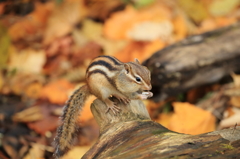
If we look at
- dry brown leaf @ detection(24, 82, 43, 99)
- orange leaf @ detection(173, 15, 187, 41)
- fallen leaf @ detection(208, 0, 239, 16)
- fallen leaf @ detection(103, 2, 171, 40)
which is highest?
fallen leaf @ detection(103, 2, 171, 40)

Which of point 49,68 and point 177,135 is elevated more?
point 49,68

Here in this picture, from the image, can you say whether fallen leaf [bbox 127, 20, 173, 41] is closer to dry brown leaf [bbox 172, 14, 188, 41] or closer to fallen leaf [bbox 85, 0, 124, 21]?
dry brown leaf [bbox 172, 14, 188, 41]

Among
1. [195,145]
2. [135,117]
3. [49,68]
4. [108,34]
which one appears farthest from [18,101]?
[195,145]

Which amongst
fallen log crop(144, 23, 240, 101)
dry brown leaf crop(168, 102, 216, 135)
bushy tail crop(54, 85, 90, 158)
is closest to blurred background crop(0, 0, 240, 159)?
dry brown leaf crop(168, 102, 216, 135)

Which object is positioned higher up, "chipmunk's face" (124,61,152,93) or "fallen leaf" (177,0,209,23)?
"fallen leaf" (177,0,209,23)

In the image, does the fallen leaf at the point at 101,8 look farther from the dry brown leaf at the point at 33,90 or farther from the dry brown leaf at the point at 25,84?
the dry brown leaf at the point at 33,90

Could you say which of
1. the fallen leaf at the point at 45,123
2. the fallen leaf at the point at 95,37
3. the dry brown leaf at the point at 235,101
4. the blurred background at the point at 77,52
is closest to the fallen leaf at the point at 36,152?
the blurred background at the point at 77,52

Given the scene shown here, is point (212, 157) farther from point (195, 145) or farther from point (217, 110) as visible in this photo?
point (217, 110)
